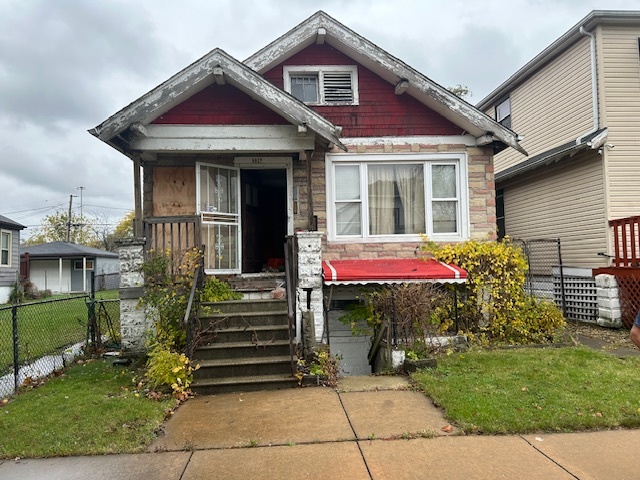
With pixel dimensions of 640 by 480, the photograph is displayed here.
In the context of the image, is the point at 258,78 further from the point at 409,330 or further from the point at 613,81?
the point at 613,81

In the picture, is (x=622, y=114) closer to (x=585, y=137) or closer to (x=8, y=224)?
(x=585, y=137)

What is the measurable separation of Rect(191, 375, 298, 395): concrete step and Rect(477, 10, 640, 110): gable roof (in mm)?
11273

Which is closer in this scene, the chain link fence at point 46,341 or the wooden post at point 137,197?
the chain link fence at point 46,341

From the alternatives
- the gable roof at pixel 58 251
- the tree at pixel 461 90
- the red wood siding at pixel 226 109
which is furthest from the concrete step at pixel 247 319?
the gable roof at pixel 58 251

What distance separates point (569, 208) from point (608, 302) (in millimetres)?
2982

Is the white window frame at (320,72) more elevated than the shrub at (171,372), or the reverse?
the white window frame at (320,72)

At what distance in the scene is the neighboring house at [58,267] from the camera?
27297 mm

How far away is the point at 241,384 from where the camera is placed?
5.80 m

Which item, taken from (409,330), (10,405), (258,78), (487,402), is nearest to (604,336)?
(409,330)

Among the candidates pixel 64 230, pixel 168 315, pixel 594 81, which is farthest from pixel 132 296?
pixel 64 230

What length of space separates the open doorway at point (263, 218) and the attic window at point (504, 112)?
908 cm

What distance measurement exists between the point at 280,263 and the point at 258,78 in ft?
14.4

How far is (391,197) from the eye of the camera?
918 cm

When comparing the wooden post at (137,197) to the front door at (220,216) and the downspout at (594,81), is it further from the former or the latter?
the downspout at (594,81)
